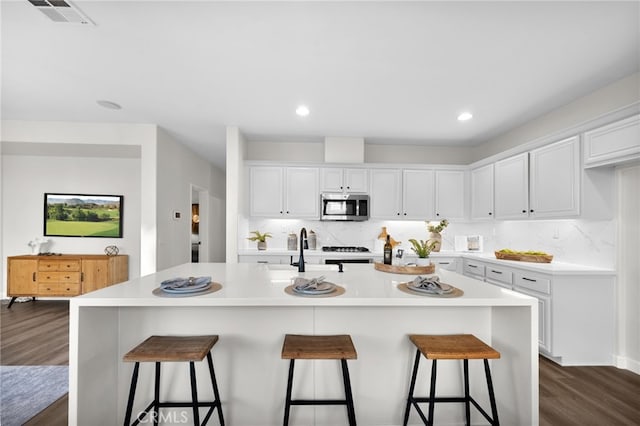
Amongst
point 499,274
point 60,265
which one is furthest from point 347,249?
point 60,265

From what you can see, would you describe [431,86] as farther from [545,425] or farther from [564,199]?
[545,425]

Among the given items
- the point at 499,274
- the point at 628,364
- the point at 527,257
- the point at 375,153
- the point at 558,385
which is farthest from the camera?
the point at 375,153

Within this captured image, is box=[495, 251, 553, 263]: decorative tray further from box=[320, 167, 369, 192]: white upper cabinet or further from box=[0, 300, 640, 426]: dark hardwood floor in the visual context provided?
box=[320, 167, 369, 192]: white upper cabinet

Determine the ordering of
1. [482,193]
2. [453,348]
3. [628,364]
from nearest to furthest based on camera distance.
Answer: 1. [453,348]
2. [628,364]
3. [482,193]

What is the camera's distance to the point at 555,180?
289 cm

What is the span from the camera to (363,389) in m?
1.75

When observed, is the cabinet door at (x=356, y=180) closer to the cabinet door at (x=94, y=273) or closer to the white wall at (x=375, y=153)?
the white wall at (x=375, y=153)

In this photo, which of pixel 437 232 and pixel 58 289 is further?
pixel 437 232

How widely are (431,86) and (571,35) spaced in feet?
3.24

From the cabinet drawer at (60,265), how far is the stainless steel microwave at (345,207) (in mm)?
3677

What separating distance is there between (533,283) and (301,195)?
119 inches

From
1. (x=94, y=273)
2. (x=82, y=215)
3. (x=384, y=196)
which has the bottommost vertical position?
(x=94, y=273)

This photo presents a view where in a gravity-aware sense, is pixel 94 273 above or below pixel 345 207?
below

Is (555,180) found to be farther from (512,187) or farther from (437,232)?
(437,232)
